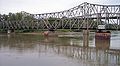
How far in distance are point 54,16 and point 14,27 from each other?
2837 cm

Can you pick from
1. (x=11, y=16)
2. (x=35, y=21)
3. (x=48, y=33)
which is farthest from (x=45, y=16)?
(x=11, y=16)

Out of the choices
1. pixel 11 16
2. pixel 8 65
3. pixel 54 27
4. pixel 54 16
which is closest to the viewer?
pixel 8 65

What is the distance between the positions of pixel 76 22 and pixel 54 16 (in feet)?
62.6

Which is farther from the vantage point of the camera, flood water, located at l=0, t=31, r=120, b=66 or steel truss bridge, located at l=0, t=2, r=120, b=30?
steel truss bridge, located at l=0, t=2, r=120, b=30

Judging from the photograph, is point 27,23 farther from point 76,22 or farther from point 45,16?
point 76,22

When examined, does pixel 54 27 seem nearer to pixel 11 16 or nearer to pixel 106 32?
pixel 106 32

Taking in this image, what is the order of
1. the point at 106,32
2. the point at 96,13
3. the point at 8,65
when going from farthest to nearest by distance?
the point at 96,13, the point at 106,32, the point at 8,65

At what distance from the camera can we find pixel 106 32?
95.8 meters

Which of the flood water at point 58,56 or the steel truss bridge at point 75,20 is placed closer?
the flood water at point 58,56

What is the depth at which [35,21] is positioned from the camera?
480ft

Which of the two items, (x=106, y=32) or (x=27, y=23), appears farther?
(x=27, y=23)

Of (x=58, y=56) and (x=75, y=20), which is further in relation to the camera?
(x=75, y=20)

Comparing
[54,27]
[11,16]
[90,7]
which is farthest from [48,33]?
[11,16]

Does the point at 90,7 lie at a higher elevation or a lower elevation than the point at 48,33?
higher
